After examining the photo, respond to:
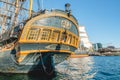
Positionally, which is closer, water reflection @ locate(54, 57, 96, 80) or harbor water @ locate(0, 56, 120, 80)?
harbor water @ locate(0, 56, 120, 80)

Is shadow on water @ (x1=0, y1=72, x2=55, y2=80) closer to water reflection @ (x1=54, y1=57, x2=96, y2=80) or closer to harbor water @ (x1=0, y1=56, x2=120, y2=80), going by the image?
harbor water @ (x1=0, y1=56, x2=120, y2=80)

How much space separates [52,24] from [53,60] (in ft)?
13.8

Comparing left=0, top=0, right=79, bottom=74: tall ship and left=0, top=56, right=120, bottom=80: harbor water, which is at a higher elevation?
left=0, top=0, right=79, bottom=74: tall ship

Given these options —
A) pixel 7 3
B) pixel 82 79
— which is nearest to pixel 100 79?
pixel 82 79

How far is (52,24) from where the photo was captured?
1627 centimetres

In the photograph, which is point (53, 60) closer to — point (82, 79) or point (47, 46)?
point (47, 46)

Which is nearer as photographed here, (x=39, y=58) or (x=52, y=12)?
(x=52, y=12)

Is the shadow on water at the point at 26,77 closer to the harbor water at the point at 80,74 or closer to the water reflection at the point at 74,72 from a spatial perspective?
the harbor water at the point at 80,74

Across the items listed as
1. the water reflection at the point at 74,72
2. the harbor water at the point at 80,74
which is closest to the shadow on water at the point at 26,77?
the harbor water at the point at 80,74

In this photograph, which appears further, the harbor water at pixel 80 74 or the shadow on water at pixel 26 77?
the harbor water at pixel 80 74

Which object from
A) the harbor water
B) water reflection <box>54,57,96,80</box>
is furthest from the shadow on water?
water reflection <box>54,57,96,80</box>

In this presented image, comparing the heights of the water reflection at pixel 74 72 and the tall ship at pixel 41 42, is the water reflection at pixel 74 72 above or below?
below

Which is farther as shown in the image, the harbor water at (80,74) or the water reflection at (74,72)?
the water reflection at (74,72)

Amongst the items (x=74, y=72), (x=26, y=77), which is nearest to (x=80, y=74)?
(x=74, y=72)
